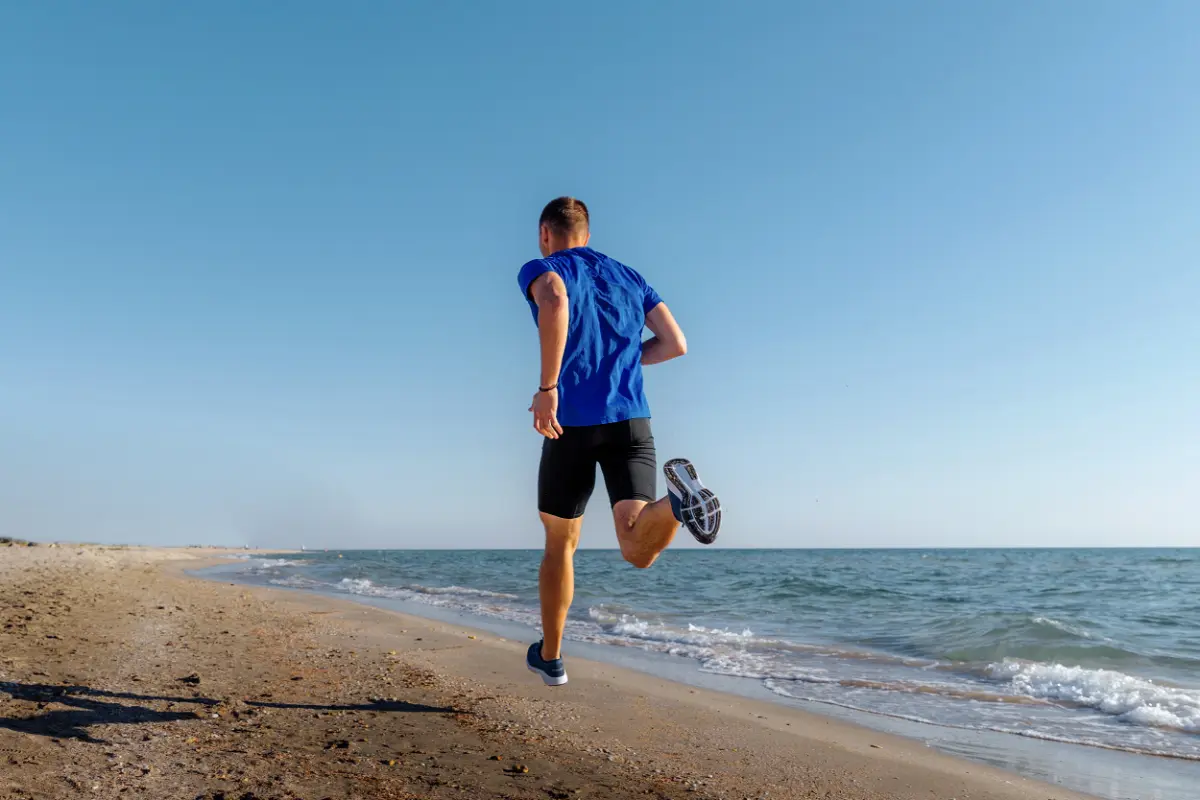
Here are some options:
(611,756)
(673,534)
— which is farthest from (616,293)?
(611,756)

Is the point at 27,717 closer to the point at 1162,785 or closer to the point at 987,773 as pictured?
the point at 987,773

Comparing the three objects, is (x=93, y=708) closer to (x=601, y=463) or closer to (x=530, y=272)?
(x=601, y=463)

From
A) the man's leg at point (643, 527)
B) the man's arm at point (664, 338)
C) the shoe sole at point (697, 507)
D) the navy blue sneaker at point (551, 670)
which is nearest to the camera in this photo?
the shoe sole at point (697, 507)

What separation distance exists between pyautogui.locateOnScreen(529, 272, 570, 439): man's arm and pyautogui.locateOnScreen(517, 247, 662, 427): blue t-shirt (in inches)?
4.0

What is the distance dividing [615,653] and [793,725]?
117 inches

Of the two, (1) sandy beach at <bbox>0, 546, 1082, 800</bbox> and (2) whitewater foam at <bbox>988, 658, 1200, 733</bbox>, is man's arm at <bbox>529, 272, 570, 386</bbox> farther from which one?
(2) whitewater foam at <bbox>988, 658, 1200, 733</bbox>

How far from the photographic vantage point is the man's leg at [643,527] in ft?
9.18

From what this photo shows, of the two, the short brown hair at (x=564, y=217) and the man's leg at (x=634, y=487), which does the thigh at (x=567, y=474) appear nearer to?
the man's leg at (x=634, y=487)

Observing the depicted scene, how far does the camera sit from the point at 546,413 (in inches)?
114

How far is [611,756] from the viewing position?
10.9 feet

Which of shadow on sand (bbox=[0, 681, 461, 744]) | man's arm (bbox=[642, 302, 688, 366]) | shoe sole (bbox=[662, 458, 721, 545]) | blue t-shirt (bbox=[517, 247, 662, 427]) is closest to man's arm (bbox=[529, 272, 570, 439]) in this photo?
blue t-shirt (bbox=[517, 247, 662, 427])

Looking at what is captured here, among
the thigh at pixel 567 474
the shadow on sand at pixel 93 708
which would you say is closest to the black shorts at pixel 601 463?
the thigh at pixel 567 474

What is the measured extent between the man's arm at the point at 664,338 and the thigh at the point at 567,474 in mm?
607

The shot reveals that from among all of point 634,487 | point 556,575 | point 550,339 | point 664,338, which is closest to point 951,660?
point 556,575
